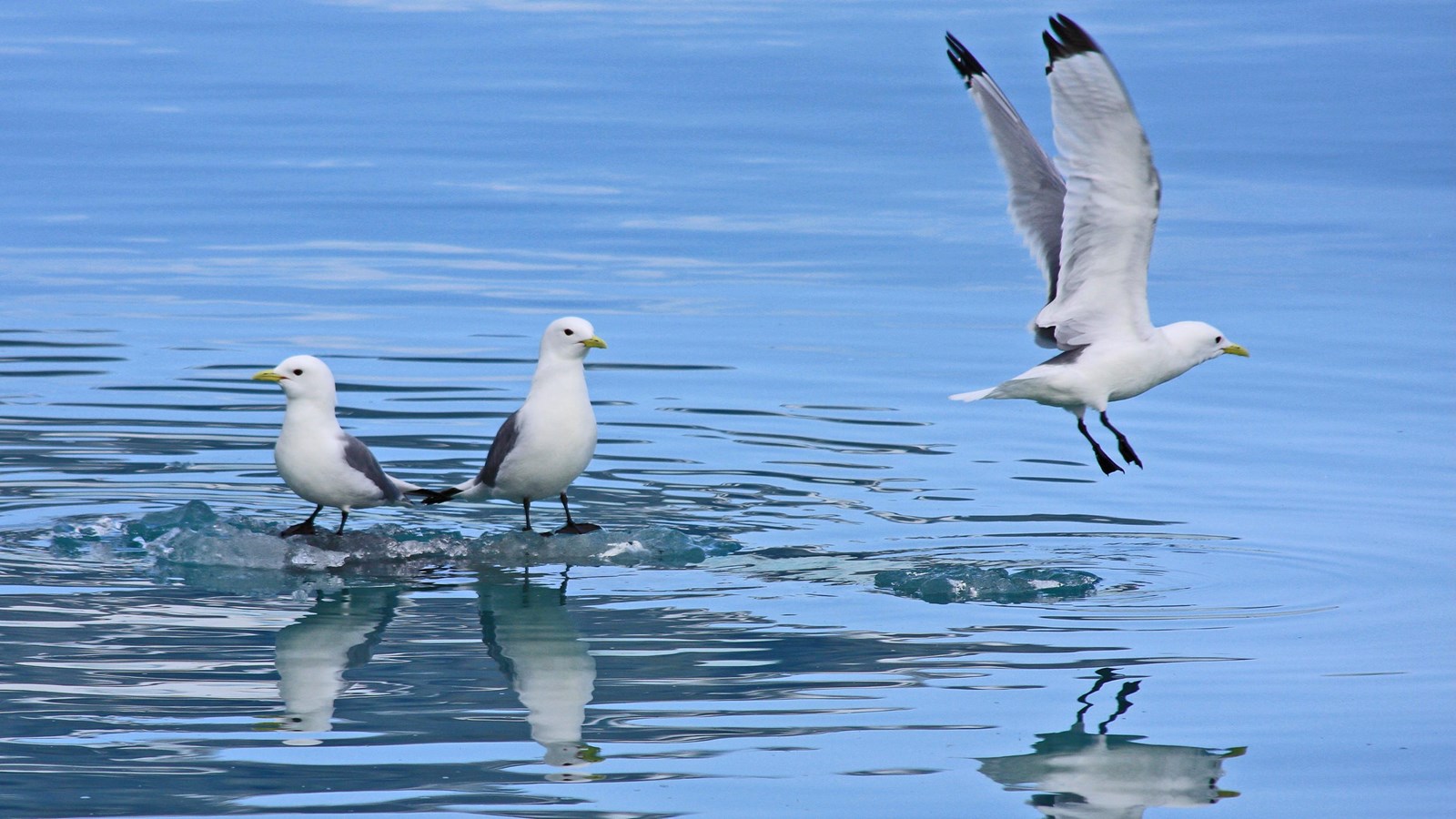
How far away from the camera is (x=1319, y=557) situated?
34.4 ft

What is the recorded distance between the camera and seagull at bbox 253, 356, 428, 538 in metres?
9.81

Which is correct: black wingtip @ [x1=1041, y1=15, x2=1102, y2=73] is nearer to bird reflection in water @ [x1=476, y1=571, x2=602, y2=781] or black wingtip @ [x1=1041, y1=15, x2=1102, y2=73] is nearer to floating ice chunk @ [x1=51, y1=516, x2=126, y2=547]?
bird reflection in water @ [x1=476, y1=571, x2=602, y2=781]

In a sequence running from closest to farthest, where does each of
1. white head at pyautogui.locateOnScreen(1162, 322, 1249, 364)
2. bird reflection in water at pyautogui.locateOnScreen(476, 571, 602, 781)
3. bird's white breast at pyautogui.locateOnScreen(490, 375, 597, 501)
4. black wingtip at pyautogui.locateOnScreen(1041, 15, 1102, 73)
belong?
bird reflection in water at pyautogui.locateOnScreen(476, 571, 602, 781), black wingtip at pyautogui.locateOnScreen(1041, 15, 1102, 73), bird's white breast at pyautogui.locateOnScreen(490, 375, 597, 501), white head at pyautogui.locateOnScreen(1162, 322, 1249, 364)

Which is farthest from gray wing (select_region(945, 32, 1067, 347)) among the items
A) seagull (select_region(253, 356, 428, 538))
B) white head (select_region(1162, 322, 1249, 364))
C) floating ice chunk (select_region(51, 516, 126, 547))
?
floating ice chunk (select_region(51, 516, 126, 547))

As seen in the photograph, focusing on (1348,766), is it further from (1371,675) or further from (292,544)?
(292,544)

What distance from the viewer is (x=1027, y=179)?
36.4ft

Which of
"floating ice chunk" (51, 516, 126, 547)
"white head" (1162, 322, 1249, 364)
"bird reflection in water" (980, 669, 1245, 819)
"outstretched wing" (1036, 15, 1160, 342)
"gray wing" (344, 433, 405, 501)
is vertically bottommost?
"bird reflection in water" (980, 669, 1245, 819)

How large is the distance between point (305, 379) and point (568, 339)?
4.05 ft

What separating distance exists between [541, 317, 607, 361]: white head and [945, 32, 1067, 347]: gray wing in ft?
7.74

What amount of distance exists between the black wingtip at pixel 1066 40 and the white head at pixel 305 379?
3.57 meters

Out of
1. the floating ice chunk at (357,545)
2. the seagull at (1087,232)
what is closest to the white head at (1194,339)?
the seagull at (1087,232)

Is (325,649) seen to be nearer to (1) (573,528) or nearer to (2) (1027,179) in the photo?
(1) (573,528)

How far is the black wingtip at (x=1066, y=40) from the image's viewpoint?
9258 millimetres

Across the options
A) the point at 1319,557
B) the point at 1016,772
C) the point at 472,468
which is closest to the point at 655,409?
the point at 472,468
